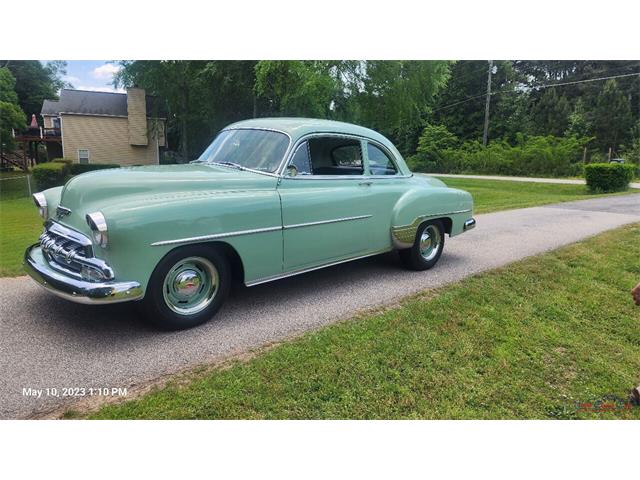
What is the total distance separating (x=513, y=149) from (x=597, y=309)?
10.5ft

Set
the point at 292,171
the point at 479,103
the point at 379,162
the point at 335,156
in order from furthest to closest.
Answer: the point at 479,103 → the point at 379,162 → the point at 335,156 → the point at 292,171

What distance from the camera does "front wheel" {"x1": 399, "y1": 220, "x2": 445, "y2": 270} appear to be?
4695 millimetres

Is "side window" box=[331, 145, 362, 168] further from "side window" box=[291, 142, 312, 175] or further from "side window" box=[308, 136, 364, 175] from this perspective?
"side window" box=[291, 142, 312, 175]

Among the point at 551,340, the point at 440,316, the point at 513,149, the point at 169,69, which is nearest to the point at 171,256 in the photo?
the point at 169,69

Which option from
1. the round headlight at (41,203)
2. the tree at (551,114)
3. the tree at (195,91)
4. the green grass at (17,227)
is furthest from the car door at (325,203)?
the tree at (551,114)

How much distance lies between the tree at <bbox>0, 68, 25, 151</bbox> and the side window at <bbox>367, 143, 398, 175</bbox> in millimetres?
2882

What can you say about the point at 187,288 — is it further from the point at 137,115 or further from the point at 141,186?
the point at 137,115

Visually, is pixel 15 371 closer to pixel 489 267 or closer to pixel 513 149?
pixel 489 267

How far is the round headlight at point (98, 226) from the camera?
2525 millimetres

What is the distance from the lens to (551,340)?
3.15 m

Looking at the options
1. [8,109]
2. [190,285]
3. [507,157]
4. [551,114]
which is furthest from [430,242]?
[8,109]

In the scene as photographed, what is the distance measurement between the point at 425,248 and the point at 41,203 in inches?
145

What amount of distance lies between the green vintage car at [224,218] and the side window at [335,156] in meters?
0.01

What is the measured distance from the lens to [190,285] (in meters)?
3.02
